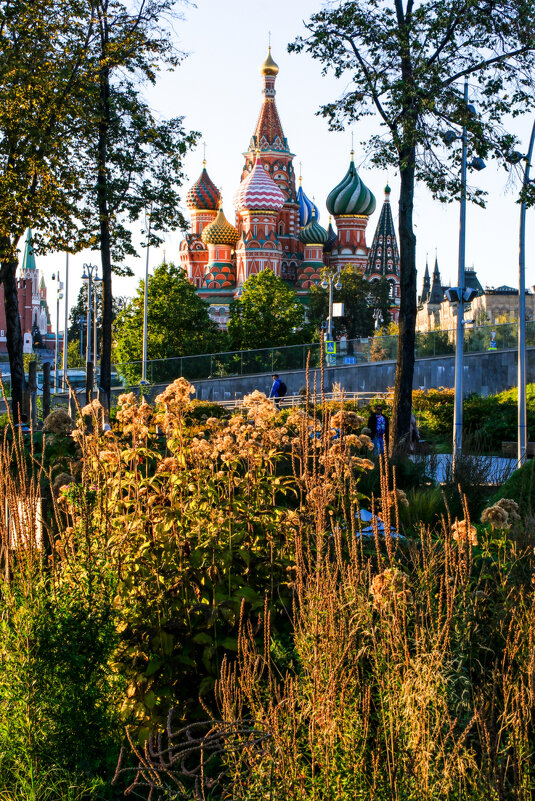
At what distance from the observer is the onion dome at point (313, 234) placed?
81938 mm

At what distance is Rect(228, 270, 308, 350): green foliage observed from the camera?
56250 millimetres

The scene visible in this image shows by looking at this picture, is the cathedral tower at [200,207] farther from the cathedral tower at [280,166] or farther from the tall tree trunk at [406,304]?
the tall tree trunk at [406,304]

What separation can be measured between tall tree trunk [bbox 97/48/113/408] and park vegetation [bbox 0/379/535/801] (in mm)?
13946

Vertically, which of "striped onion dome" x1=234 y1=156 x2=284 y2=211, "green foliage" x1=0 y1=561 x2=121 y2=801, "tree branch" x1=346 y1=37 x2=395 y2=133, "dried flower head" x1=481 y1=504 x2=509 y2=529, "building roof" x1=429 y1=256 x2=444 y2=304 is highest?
"striped onion dome" x1=234 y1=156 x2=284 y2=211

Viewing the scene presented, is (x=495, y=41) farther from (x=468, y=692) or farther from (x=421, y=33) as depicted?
(x=468, y=692)

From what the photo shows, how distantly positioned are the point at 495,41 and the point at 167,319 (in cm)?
3862

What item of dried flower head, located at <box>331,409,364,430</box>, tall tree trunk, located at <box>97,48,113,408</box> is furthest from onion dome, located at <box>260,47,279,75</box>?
dried flower head, located at <box>331,409,364,430</box>

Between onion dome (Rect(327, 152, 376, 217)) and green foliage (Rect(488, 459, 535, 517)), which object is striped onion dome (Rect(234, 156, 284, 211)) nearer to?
onion dome (Rect(327, 152, 376, 217))

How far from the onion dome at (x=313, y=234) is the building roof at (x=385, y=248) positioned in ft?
45.0

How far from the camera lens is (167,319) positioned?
5381 centimetres

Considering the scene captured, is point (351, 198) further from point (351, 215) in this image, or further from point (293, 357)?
point (293, 357)

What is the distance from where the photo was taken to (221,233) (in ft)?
261

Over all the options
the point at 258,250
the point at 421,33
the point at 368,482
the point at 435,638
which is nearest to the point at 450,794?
the point at 435,638

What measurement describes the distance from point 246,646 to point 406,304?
1304 centimetres
